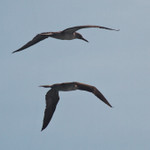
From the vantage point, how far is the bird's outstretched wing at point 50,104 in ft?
125

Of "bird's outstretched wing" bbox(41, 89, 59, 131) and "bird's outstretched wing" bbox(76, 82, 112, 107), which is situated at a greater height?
"bird's outstretched wing" bbox(76, 82, 112, 107)

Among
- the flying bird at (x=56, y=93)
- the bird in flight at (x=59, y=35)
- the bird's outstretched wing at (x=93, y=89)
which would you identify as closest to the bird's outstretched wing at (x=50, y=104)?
the flying bird at (x=56, y=93)

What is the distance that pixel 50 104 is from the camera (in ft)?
127

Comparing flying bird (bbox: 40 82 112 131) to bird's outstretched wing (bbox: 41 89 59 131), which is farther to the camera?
bird's outstretched wing (bbox: 41 89 59 131)

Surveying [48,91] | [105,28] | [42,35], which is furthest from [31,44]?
[105,28]

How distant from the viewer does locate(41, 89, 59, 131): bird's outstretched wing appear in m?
38.2

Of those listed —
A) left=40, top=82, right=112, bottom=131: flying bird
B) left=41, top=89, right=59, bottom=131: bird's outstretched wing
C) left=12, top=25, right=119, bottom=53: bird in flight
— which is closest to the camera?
left=40, top=82, right=112, bottom=131: flying bird

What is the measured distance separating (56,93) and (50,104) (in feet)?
3.51

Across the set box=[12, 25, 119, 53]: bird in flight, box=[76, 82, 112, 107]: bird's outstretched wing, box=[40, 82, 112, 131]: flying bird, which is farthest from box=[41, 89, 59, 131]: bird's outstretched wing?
box=[12, 25, 119, 53]: bird in flight

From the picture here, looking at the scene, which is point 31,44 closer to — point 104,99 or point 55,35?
point 55,35

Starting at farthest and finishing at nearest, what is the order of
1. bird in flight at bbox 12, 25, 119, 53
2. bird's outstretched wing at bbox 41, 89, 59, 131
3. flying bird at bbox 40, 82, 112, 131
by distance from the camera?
bird in flight at bbox 12, 25, 119, 53
bird's outstretched wing at bbox 41, 89, 59, 131
flying bird at bbox 40, 82, 112, 131

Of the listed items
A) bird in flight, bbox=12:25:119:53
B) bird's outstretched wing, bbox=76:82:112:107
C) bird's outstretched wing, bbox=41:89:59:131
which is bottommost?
bird's outstretched wing, bbox=41:89:59:131

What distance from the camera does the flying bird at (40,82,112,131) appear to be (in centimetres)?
3641

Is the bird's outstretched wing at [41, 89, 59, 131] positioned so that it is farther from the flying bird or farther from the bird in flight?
the bird in flight
